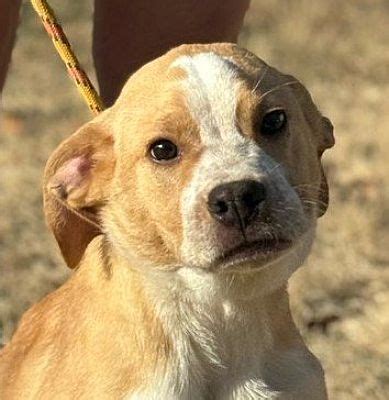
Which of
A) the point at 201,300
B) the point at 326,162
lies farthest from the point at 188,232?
the point at 326,162

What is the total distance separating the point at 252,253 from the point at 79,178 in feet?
1.94

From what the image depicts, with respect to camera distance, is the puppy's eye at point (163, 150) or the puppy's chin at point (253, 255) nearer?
Answer: the puppy's chin at point (253, 255)

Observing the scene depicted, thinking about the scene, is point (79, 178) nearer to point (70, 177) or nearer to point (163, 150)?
point (70, 177)

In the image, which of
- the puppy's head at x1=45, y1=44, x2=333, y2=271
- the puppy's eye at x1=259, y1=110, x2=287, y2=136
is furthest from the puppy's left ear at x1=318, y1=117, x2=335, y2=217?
the puppy's eye at x1=259, y1=110, x2=287, y2=136

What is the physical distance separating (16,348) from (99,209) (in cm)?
58

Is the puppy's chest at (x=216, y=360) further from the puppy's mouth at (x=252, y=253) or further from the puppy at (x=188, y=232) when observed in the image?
the puppy's mouth at (x=252, y=253)

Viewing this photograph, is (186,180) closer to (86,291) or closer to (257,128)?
(257,128)

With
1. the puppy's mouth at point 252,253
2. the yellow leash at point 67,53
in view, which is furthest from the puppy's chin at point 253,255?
the yellow leash at point 67,53

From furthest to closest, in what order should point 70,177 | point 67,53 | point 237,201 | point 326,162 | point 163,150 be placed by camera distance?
Answer: point 326,162
point 67,53
point 70,177
point 163,150
point 237,201

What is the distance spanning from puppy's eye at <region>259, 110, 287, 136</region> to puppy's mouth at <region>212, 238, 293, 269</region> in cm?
29

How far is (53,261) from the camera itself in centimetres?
484

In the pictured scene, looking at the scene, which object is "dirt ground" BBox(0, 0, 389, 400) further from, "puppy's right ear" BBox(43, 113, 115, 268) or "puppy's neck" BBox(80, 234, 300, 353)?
"puppy's right ear" BBox(43, 113, 115, 268)

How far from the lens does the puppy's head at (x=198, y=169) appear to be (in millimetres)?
2691

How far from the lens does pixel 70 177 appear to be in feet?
10.1
